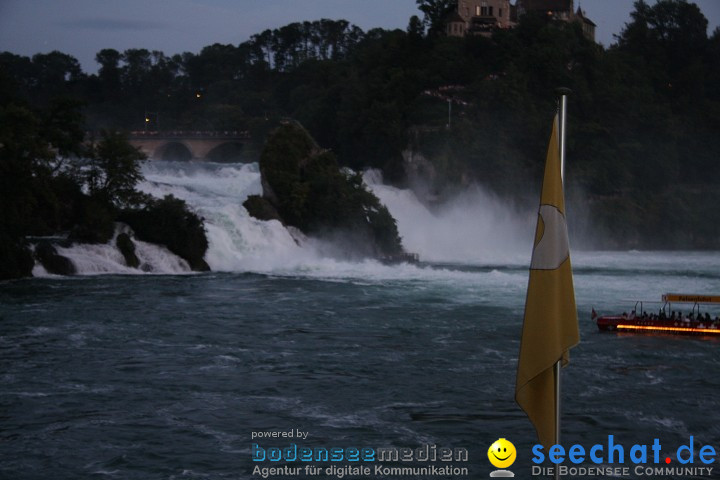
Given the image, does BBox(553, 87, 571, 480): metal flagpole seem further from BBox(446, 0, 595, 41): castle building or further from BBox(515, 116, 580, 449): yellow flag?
BBox(446, 0, 595, 41): castle building

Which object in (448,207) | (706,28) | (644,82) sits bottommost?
(448,207)

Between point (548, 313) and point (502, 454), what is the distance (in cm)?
944

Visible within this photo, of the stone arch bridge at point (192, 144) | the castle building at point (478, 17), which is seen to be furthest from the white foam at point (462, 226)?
the stone arch bridge at point (192, 144)

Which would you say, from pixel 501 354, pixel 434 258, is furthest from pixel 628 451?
pixel 434 258

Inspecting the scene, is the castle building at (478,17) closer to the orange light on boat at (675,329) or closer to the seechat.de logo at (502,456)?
the orange light on boat at (675,329)

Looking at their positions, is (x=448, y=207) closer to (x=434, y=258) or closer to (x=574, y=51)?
(x=434, y=258)

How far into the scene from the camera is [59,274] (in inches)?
1455

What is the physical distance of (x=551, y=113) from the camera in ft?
224

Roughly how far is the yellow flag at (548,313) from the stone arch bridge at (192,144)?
68129 millimetres

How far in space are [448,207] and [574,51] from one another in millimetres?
18516

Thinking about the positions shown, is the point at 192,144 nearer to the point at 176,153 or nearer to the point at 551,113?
the point at 176,153

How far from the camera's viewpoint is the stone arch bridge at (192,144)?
255 feet

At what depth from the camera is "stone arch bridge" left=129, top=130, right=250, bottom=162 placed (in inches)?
3063

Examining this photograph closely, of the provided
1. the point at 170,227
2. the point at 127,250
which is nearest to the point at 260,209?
the point at 170,227
